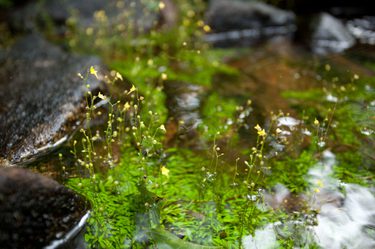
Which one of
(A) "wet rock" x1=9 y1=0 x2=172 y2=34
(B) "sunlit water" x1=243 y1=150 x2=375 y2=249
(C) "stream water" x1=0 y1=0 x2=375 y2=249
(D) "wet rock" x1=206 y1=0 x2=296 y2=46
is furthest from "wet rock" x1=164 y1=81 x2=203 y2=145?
(D) "wet rock" x1=206 y1=0 x2=296 y2=46

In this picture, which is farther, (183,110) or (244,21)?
(244,21)

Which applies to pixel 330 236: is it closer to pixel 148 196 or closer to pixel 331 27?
pixel 148 196

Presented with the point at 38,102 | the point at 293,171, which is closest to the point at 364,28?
the point at 293,171

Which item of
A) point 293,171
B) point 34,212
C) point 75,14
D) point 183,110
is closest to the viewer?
point 34,212

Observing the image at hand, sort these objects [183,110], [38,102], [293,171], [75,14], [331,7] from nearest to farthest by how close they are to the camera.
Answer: [293,171]
[38,102]
[183,110]
[75,14]
[331,7]

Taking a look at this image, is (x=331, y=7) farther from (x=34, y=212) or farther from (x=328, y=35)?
(x=34, y=212)

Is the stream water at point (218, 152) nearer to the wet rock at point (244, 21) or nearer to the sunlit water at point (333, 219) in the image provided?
the sunlit water at point (333, 219)

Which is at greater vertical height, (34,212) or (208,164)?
(34,212)
